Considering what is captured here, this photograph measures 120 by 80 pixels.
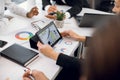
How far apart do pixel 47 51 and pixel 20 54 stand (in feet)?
0.57

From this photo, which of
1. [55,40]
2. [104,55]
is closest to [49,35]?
[55,40]

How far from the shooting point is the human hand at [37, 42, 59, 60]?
1.38 meters

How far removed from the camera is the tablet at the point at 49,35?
4.75 feet

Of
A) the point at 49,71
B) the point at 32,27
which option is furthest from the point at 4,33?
the point at 49,71

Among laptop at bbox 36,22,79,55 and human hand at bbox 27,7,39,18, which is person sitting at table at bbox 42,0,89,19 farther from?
laptop at bbox 36,22,79,55

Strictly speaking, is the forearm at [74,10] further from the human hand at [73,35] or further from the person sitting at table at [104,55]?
the person sitting at table at [104,55]

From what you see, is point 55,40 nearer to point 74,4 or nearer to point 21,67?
point 21,67

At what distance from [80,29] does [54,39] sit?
1.13ft

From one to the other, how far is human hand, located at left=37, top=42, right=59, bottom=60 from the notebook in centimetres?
5

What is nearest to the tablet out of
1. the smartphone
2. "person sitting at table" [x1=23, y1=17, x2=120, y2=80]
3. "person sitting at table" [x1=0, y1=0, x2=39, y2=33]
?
the smartphone

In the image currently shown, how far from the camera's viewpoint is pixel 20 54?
4.50 ft

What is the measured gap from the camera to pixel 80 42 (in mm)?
1678

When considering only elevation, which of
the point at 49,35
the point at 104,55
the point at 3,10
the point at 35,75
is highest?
the point at 104,55

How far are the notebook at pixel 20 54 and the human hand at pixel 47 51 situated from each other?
0.05m
